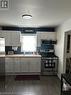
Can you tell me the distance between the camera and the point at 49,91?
3994 mm

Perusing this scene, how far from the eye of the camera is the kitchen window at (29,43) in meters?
6.38

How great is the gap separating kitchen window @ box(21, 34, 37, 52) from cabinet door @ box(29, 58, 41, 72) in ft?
2.82

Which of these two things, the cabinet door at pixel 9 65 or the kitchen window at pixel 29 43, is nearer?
the cabinet door at pixel 9 65

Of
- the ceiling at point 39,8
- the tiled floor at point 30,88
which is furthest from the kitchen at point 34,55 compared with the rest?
the ceiling at point 39,8

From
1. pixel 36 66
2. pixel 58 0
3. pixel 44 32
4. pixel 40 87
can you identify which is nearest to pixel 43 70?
pixel 36 66

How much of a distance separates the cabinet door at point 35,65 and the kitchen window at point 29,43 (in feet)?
2.82

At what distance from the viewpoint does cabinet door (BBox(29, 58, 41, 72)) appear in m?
5.69

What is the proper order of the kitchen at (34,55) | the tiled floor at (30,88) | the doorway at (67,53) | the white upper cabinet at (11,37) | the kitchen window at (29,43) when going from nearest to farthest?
the tiled floor at (30,88)
the kitchen at (34,55)
the doorway at (67,53)
the white upper cabinet at (11,37)
the kitchen window at (29,43)

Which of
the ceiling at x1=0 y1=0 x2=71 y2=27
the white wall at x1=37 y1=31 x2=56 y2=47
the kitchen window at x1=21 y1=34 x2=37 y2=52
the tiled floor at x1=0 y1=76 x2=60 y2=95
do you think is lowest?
the tiled floor at x1=0 y1=76 x2=60 y2=95

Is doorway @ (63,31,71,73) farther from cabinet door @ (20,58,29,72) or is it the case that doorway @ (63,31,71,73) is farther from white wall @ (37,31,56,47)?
cabinet door @ (20,58,29,72)

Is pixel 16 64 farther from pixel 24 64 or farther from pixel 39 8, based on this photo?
pixel 39 8

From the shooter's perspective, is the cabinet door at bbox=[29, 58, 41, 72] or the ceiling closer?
the ceiling

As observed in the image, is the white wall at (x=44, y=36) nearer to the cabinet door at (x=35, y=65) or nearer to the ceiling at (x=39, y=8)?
the cabinet door at (x=35, y=65)

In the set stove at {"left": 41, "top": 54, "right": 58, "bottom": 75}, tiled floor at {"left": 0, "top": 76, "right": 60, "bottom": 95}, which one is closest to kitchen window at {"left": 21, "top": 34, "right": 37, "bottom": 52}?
stove at {"left": 41, "top": 54, "right": 58, "bottom": 75}
